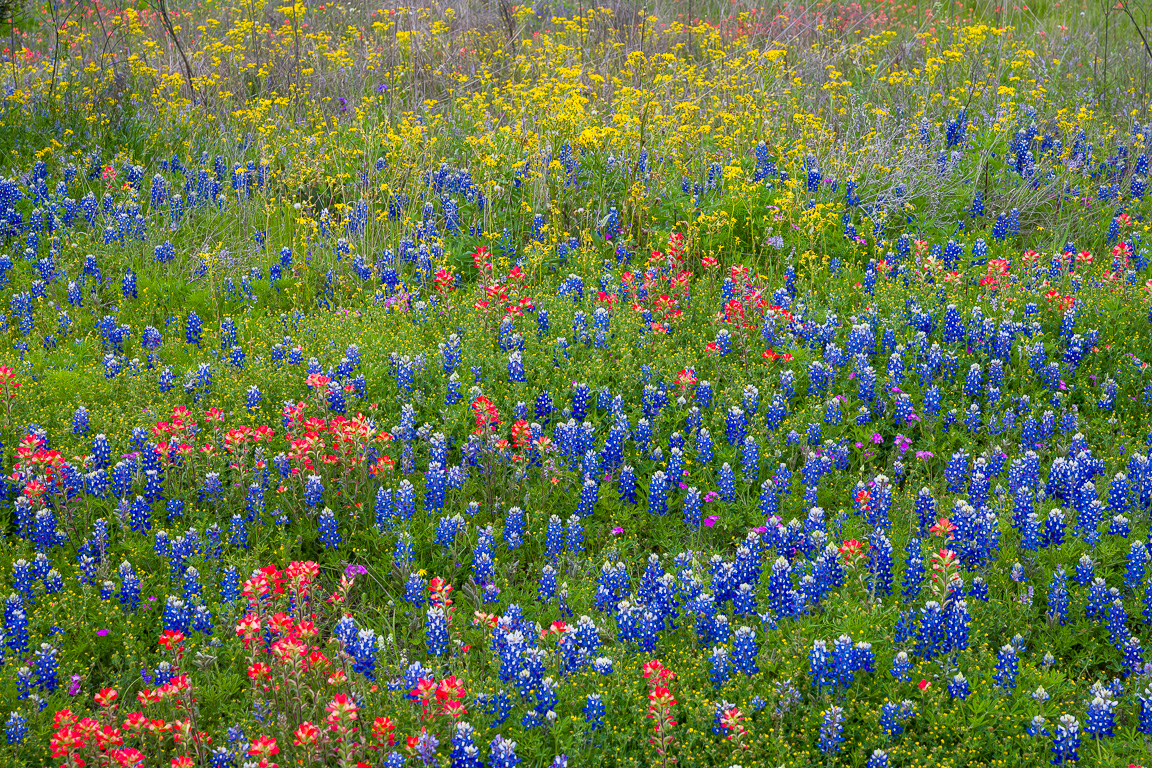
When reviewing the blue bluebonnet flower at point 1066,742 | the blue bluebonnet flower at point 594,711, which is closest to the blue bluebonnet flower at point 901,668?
the blue bluebonnet flower at point 1066,742

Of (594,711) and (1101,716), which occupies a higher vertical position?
(1101,716)

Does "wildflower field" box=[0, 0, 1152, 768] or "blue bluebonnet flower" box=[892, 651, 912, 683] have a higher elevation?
"wildflower field" box=[0, 0, 1152, 768]

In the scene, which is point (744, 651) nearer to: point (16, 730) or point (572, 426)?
point (572, 426)

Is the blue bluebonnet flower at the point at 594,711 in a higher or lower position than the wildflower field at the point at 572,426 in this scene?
lower

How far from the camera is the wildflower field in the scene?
9.62ft

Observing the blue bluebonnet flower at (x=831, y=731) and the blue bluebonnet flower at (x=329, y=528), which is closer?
the blue bluebonnet flower at (x=831, y=731)

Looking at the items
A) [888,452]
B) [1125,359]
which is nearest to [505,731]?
[888,452]

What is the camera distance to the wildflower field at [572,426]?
115 inches

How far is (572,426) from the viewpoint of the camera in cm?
427

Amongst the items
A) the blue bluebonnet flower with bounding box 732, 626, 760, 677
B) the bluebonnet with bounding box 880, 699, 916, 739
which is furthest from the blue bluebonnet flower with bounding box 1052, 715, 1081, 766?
the blue bluebonnet flower with bounding box 732, 626, 760, 677

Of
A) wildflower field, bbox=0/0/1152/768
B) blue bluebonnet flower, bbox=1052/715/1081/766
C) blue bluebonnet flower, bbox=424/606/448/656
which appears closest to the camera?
blue bluebonnet flower, bbox=1052/715/1081/766

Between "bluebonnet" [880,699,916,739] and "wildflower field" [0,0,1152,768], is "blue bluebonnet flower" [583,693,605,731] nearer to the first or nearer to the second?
"wildflower field" [0,0,1152,768]

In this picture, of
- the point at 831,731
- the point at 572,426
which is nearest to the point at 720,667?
the point at 831,731

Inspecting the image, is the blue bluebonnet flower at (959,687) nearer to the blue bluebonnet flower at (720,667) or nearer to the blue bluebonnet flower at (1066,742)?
the blue bluebonnet flower at (1066,742)
